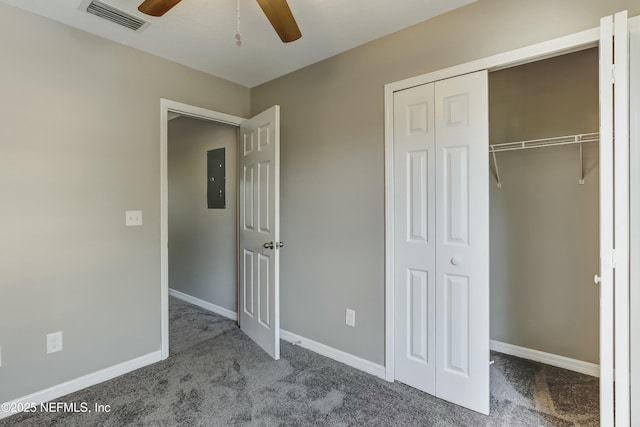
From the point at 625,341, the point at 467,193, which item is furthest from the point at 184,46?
the point at 625,341

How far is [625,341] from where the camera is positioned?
4.44ft

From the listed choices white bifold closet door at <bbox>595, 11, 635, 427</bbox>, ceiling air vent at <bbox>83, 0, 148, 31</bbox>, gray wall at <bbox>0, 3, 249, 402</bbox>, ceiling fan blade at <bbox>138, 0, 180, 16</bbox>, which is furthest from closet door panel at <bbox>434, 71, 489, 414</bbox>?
gray wall at <bbox>0, 3, 249, 402</bbox>

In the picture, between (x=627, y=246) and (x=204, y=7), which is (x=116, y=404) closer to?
(x=204, y=7)

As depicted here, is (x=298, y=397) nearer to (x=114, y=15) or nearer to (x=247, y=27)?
(x=247, y=27)

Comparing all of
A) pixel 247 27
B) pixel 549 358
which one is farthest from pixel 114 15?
pixel 549 358

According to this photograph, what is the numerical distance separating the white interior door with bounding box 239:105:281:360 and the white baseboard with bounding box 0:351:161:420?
82 centimetres

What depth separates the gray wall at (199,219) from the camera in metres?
3.48

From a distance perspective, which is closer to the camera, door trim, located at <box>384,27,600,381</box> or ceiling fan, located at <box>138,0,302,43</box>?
ceiling fan, located at <box>138,0,302,43</box>

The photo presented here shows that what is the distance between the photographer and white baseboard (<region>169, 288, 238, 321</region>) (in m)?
3.45

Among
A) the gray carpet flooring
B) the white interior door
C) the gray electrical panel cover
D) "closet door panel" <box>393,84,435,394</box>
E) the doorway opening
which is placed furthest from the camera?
the gray electrical panel cover

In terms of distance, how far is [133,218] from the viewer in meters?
2.38

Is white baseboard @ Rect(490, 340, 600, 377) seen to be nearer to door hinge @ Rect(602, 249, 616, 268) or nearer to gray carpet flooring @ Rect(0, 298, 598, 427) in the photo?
gray carpet flooring @ Rect(0, 298, 598, 427)

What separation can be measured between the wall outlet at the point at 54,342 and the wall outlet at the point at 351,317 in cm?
192

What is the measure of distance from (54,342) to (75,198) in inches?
36.3
